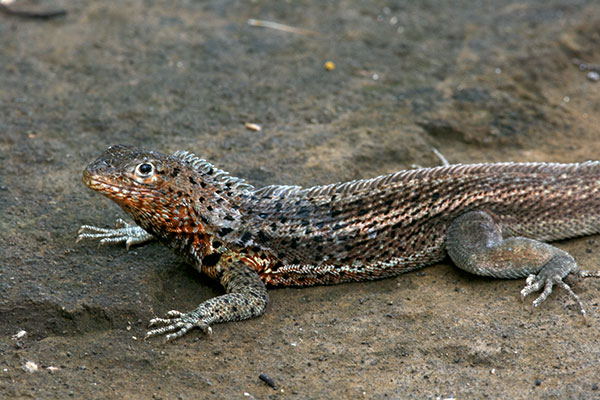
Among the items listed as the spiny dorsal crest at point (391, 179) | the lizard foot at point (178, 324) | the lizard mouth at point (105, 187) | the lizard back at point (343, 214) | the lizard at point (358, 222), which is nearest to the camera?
the lizard foot at point (178, 324)

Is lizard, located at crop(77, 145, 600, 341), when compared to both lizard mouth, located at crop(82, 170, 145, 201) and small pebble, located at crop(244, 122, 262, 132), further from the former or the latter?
small pebble, located at crop(244, 122, 262, 132)

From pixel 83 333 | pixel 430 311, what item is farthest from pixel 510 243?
pixel 83 333

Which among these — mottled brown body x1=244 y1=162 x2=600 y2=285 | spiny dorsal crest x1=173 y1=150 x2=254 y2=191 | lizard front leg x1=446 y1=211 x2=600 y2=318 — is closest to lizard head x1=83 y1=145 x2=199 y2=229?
spiny dorsal crest x1=173 y1=150 x2=254 y2=191

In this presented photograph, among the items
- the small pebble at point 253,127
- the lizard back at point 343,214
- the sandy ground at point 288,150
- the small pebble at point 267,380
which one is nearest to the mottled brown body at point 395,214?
the lizard back at point 343,214

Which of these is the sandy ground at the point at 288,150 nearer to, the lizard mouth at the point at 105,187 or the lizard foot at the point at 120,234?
the lizard foot at the point at 120,234

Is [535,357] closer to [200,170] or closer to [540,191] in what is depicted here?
[540,191]

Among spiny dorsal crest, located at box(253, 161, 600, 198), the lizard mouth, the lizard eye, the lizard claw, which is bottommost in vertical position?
the lizard claw

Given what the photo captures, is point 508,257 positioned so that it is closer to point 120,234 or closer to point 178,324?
point 178,324

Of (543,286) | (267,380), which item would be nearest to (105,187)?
(267,380)
